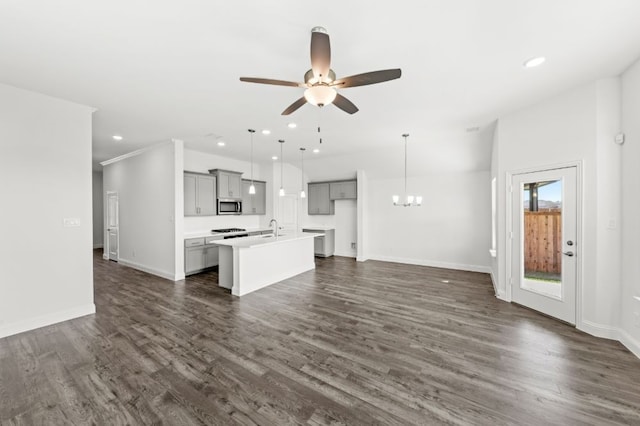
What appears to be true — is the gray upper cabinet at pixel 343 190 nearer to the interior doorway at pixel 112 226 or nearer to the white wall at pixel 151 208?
the white wall at pixel 151 208

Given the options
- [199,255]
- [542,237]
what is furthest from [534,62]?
[199,255]

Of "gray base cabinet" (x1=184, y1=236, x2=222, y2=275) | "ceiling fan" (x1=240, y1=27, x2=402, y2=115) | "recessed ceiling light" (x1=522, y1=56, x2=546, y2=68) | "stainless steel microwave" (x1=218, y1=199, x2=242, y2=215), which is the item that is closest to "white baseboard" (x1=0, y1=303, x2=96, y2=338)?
"gray base cabinet" (x1=184, y1=236, x2=222, y2=275)

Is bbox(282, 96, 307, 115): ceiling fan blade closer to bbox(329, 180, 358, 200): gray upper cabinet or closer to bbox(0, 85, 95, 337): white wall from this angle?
bbox(0, 85, 95, 337): white wall

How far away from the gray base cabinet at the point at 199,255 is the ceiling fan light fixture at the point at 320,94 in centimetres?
418

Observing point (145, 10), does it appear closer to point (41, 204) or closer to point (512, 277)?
point (41, 204)

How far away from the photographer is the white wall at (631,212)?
2.51 meters

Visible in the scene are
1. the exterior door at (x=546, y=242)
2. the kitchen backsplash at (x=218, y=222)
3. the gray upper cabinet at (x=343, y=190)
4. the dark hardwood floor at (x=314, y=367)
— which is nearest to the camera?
the dark hardwood floor at (x=314, y=367)

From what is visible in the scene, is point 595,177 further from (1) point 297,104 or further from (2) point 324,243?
(2) point 324,243

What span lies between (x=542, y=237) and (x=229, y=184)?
6.39m

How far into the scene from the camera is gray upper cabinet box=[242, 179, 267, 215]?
7008 mm

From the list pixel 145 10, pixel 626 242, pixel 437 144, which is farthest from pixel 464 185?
pixel 145 10

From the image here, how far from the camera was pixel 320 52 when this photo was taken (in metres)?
1.75

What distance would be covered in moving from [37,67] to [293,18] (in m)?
2.73

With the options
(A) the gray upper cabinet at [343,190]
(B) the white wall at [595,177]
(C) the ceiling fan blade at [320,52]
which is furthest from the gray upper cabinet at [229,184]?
(B) the white wall at [595,177]
